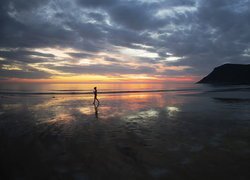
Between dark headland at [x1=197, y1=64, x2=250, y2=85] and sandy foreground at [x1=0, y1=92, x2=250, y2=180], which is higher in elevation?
dark headland at [x1=197, y1=64, x2=250, y2=85]

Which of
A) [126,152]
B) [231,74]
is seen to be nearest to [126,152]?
[126,152]

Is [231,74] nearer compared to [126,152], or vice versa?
[126,152]

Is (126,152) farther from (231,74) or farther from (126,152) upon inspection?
(231,74)

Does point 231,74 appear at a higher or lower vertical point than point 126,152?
higher

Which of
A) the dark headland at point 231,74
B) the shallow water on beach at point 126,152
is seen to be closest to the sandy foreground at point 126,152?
the shallow water on beach at point 126,152

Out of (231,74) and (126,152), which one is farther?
(231,74)

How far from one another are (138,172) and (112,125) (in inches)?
232

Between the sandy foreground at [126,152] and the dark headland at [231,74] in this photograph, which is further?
the dark headland at [231,74]

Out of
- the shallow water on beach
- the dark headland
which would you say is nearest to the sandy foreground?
the shallow water on beach

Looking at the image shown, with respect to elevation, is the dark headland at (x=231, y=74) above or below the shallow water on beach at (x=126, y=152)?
above

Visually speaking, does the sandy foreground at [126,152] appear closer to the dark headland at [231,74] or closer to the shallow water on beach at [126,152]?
the shallow water on beach at [126,152]

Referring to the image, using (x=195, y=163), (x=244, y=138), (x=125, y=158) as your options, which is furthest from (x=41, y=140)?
(x=244, y=138)

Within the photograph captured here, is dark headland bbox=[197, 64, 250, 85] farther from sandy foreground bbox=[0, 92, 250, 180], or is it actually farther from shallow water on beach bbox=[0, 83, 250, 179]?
shallow water on beach bbox=[0, 83, 250, 179]

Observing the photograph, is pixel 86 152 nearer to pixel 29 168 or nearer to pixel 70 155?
pixel 70 155
